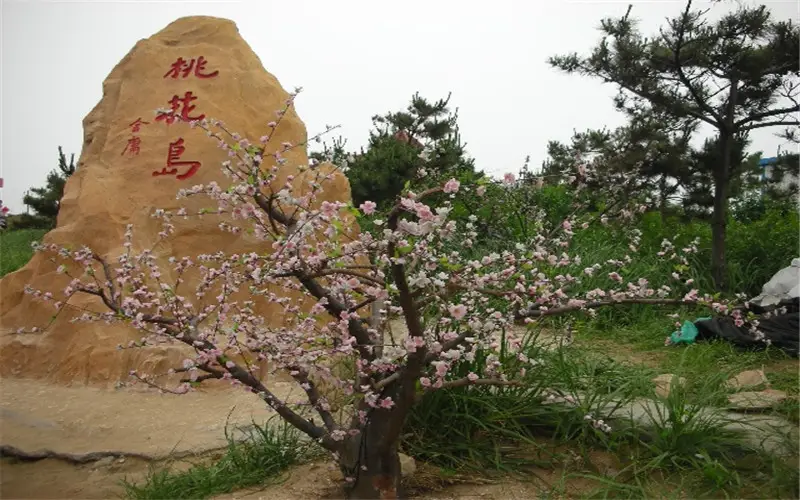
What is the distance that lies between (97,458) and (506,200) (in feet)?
16.4

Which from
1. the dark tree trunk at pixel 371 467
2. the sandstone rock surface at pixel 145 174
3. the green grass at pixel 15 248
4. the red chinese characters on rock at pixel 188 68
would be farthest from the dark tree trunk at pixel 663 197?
the green grass at pixel 15 248

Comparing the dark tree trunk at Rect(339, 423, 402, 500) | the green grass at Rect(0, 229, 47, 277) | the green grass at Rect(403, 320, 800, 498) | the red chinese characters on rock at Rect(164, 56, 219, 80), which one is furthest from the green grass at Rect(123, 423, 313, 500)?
the green grass at Rect(0, 229, 47, 277)

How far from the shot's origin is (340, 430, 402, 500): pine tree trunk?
7.82 feet

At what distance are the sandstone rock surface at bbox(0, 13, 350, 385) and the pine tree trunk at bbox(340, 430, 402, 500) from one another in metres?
2.00

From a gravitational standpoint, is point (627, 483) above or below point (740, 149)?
below

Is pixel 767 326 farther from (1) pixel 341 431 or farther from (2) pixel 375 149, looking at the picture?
(2) pixel 375 149

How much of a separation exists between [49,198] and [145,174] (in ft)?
27.9

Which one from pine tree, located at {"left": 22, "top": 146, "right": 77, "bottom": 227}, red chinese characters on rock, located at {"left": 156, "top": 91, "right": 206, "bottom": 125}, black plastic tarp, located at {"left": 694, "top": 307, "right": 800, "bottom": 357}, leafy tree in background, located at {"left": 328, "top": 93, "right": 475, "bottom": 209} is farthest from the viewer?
pine tree, located at {"left": 22, "top": 146, "right": 77, "bottom": 227}

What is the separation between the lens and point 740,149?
17.1 feet

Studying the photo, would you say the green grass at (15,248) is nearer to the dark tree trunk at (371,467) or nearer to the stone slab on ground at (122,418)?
the stone slab on ground at (122,418)

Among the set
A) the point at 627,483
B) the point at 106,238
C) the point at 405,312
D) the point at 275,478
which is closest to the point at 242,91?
the point at 106,238

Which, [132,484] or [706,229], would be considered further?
[706,229]

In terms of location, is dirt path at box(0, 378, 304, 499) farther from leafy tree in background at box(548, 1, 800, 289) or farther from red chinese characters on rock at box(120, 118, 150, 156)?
leafy tree in background at box(548, 1, 800, 289)

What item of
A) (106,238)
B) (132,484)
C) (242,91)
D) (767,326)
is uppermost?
(242,91)
